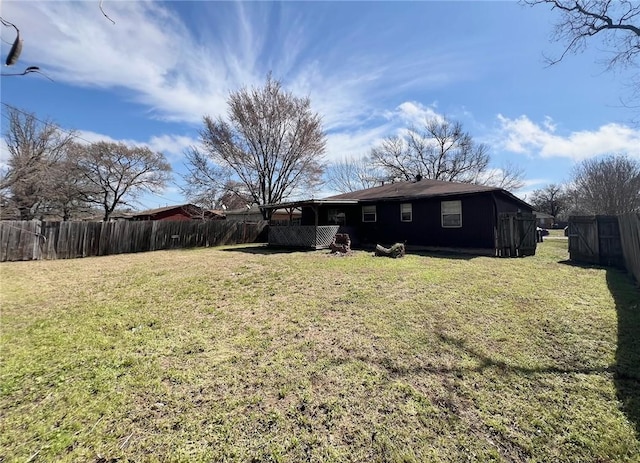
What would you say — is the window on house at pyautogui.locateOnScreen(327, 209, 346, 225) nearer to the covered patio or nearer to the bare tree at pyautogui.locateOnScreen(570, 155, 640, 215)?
the covered patio

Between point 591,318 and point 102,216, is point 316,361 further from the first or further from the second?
point 102,216

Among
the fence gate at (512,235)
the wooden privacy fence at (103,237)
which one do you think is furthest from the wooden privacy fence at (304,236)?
the fence gate at (512,235)

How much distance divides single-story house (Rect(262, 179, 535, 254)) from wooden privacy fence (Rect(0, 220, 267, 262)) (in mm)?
4874

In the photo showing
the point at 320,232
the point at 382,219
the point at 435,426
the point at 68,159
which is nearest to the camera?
the point at 435,426

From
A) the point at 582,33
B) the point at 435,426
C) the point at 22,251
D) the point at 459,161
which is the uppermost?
the point at 459,161

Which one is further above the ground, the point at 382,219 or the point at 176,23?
the point at 176,23

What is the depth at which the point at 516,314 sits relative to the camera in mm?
4996

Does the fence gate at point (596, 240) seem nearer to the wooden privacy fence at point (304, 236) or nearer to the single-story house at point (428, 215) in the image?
the single-story house at point (428, 215)

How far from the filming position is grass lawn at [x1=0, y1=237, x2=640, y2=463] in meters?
2.33

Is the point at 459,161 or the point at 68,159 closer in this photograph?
the point at 68,159

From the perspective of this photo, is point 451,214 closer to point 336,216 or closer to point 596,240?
point 596,240

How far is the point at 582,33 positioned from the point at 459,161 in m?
25.0

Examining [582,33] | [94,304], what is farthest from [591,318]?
[582,33]

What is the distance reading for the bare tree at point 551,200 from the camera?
2027 inches
